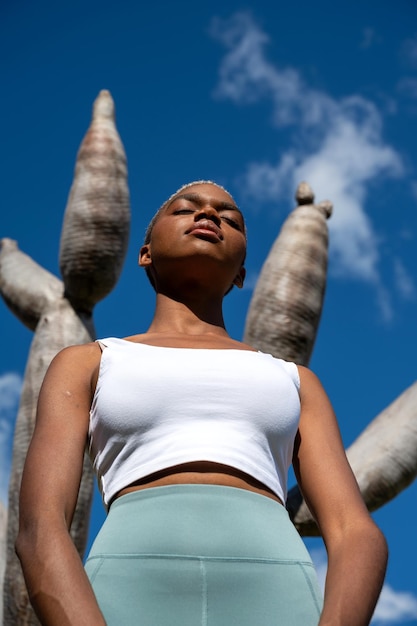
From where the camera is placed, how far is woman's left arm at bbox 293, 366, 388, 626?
1.27 metres

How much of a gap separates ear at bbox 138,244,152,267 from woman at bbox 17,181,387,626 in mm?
244

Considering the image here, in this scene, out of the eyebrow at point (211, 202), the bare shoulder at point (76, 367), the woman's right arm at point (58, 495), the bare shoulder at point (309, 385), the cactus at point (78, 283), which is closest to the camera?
the woman's right arm at point (58, 495)

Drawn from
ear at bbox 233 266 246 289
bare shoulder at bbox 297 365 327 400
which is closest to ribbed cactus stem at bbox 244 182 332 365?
ear at bbox 233 266 246 289

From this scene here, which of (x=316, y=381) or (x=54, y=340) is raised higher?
(x=54, y=340)

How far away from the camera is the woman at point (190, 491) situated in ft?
4.14

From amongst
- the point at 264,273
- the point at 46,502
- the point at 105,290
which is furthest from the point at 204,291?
the point at 105,290

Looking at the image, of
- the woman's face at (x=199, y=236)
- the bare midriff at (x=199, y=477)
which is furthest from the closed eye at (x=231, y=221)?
the bare midriff at (x=199, y=477)

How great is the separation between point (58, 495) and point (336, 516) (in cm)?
42

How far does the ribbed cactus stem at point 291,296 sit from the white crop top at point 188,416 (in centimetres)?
245

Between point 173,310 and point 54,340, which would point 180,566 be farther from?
point 54,340

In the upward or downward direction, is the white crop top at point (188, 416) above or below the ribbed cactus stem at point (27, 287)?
below

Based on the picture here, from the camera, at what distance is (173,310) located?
1797 millimetres

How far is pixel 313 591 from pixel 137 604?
0.83 ft

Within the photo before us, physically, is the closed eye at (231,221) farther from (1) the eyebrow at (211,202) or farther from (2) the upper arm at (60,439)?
(2) the upper arm at (60,439)
